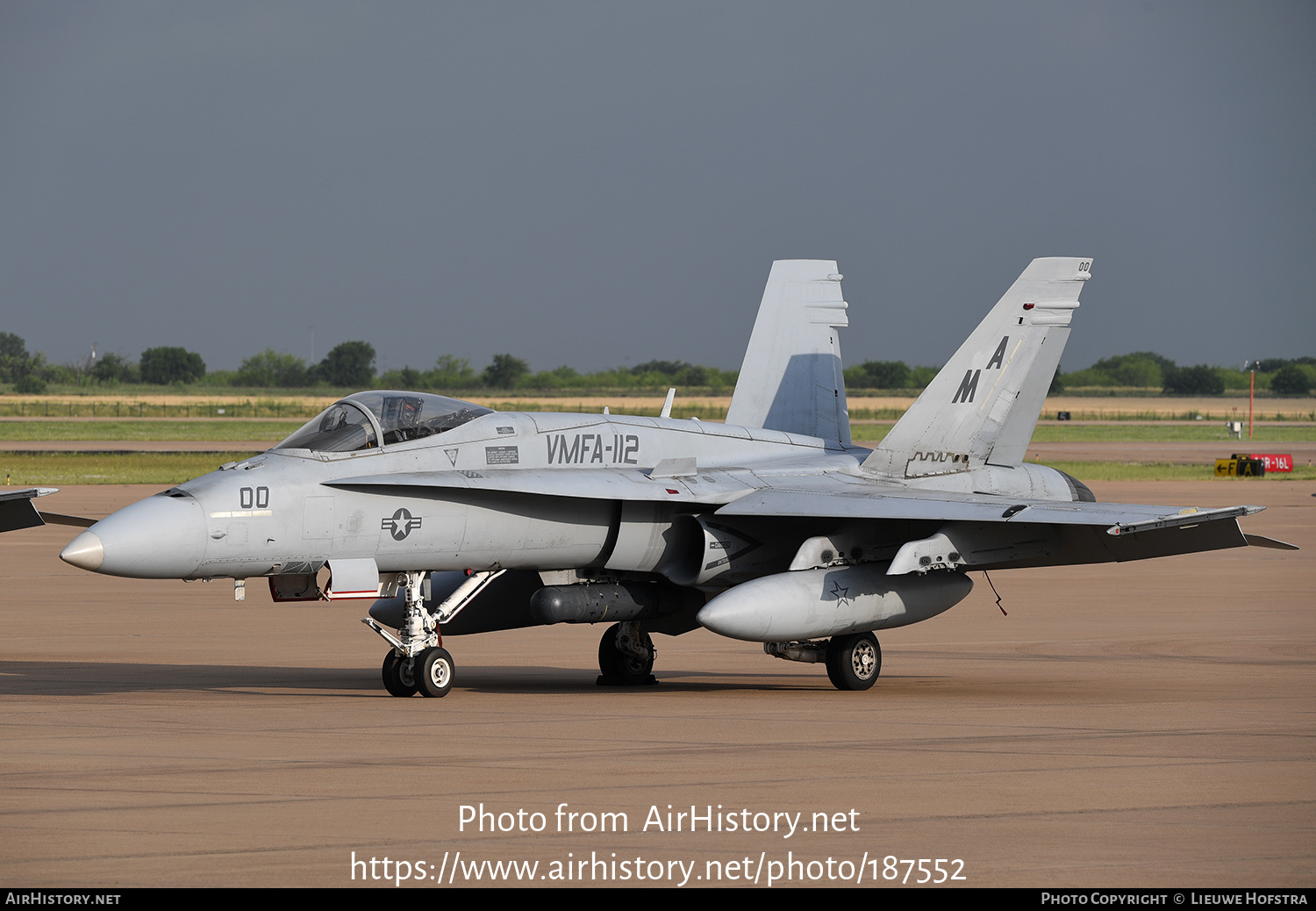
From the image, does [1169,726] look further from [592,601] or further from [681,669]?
[681,669]

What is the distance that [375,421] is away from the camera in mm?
13133

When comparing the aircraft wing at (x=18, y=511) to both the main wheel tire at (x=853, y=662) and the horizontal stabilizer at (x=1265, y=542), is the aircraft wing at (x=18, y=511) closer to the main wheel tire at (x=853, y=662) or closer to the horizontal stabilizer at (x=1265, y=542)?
the main wheel tire at (x=853, y=662)

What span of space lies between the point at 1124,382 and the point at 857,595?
19280 centimetres

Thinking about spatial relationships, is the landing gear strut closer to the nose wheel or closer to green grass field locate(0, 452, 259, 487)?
the nose wheel

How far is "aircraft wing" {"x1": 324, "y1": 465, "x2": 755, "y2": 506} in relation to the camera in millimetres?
12781

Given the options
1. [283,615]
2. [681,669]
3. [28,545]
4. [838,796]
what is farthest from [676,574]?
[28,545]

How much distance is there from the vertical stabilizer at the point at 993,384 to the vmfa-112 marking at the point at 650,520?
0.07ft

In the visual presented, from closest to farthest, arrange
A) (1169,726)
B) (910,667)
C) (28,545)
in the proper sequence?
(1169,726)
(910,667)
(28,545)

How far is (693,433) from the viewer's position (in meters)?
15.1

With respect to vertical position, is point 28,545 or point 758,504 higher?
point 758,504

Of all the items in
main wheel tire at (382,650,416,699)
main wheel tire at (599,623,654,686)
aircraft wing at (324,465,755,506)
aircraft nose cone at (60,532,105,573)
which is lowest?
main wheel tire at (599,623,654,686)

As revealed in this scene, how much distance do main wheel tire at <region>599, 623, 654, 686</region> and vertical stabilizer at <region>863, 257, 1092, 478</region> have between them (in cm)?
304

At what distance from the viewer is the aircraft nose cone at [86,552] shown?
11.2m

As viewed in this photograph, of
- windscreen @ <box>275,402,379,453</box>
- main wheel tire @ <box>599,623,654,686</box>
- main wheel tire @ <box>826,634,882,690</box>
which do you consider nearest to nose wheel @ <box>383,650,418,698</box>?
windscreen @ <box>275,402,379,453</box>
